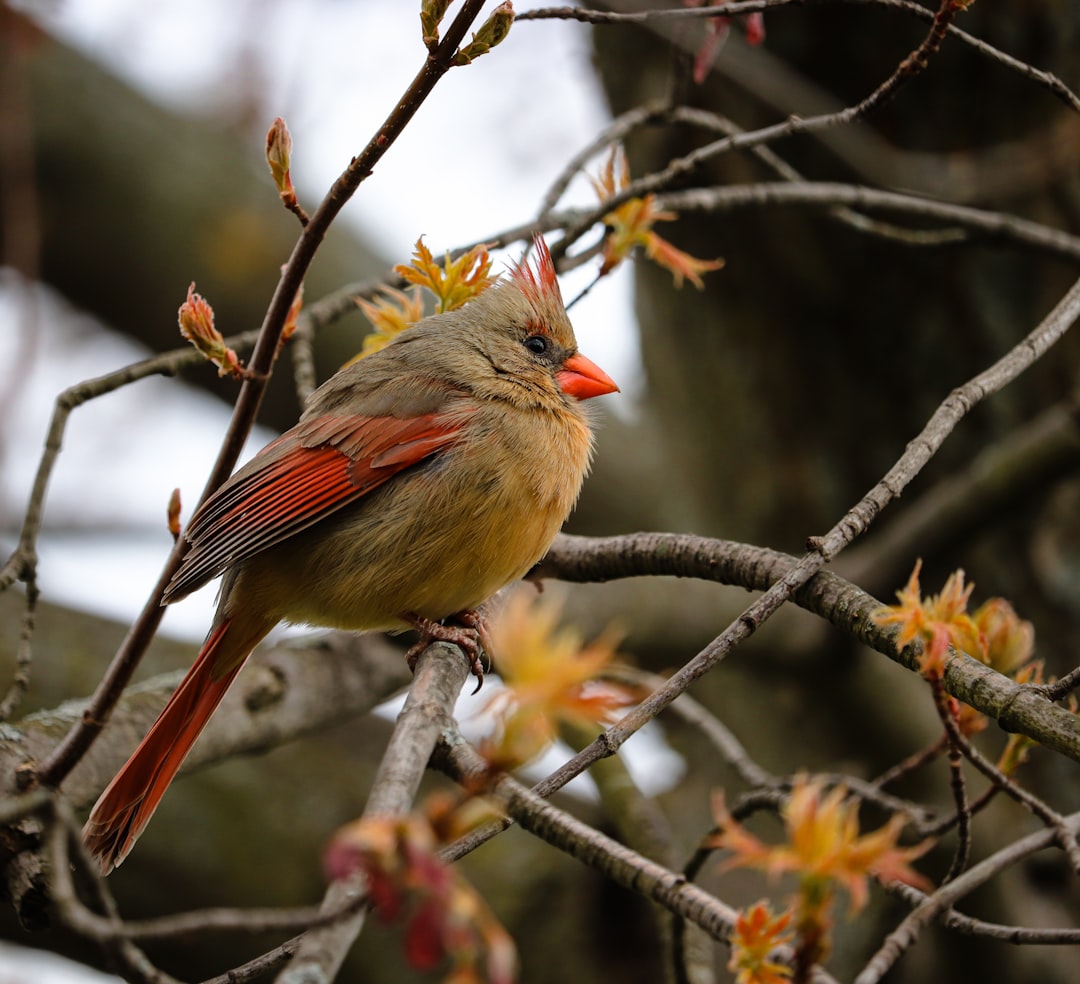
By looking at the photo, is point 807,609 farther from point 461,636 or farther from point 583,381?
point 583,381

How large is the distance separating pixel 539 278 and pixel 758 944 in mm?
1929

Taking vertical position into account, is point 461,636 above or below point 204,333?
below

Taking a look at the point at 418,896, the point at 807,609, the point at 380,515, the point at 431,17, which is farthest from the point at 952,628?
the point at 380,515

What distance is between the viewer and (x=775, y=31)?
4.07 m

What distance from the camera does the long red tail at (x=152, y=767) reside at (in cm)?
237

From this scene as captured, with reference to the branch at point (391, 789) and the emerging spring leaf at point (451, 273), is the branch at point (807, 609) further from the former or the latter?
the emerging spring leaf at point (451, 273)

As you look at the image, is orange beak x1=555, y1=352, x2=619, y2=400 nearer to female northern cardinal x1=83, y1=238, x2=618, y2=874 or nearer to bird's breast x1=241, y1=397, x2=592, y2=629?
female northern cardinal x1=83, y1=238, x2=618, y2=874

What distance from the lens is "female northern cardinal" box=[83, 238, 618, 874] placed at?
252cm

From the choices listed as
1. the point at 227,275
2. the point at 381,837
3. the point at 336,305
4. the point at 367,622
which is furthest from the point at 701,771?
the point at 381,837

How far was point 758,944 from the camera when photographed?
1388 mm

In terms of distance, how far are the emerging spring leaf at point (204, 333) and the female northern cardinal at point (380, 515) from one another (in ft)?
2.02

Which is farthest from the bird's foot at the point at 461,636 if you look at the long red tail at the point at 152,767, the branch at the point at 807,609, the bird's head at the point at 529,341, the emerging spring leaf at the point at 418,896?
the emerging spring leaf at the point at 418,896

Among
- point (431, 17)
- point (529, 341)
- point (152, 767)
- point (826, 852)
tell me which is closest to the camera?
point (826, 852)

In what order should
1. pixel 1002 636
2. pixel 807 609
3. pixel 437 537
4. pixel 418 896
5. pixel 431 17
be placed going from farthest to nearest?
1. pixel 437 537
2. pixel 1002 636
3. pixel 807 609
4. pixel 431 17
5. pixel 418 896
